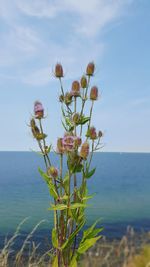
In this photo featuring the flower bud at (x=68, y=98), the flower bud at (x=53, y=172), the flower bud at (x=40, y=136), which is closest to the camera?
the flower bud at (x=53, y=172)

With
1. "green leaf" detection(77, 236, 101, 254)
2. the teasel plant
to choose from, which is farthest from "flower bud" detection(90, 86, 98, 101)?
"green leaf" detection(77, 236, 101, 254)

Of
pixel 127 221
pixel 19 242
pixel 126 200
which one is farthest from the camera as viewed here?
pixel 126 200

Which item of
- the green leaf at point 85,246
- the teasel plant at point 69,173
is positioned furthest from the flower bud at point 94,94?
the green leaf at point 85,246

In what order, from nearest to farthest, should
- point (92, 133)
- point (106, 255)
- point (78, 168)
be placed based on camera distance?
1. point (78, 168)
2. point (92, 133)
3. point (106, 255)

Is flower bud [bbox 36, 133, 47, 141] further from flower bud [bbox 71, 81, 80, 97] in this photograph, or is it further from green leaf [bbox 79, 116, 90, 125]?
flower bud [bbox 71, 81, 80, 97]

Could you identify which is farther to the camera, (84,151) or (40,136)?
(40,136)

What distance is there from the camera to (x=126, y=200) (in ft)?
157

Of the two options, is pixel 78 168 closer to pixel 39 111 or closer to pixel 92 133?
pixel 92 133

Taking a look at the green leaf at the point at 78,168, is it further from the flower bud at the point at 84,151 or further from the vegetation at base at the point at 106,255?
the vegetation at base at the point at 106,255

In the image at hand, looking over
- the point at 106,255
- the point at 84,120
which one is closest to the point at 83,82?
the point at 84,120

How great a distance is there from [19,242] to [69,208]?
18141 millimetres

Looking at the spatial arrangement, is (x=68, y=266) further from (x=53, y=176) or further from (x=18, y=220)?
(x=18, y=220)

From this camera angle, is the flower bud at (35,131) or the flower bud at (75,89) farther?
the flower bud at (75,89)

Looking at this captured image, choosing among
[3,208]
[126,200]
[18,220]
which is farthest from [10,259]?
[126,200]
